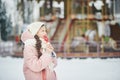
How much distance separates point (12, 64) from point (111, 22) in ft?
1.51

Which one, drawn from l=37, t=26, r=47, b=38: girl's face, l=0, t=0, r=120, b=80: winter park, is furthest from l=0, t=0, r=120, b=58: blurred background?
l=37, t=26, r=47, b=38: girl's face

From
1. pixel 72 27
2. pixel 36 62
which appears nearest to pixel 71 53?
pixel 72 27

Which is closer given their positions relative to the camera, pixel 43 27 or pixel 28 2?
pixel 43 27

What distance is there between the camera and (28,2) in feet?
7.70

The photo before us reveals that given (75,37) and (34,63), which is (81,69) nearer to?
(75,37)

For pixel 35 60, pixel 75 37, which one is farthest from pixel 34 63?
pixel 75 37

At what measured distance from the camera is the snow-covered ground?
2328 mm

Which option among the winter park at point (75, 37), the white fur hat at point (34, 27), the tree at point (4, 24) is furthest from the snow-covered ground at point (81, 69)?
the white fur hat at point (34, 27)

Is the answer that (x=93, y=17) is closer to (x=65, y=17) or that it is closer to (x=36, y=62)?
(x=65, y=17)

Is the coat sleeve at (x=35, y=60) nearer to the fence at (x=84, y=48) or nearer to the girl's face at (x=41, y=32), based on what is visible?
the girl's face at (x=41, y=32)

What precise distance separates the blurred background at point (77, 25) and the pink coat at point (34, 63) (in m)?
0.16

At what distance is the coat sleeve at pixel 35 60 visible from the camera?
83.7 inches

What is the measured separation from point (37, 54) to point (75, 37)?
0.83 feet

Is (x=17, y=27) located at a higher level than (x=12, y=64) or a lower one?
higher
